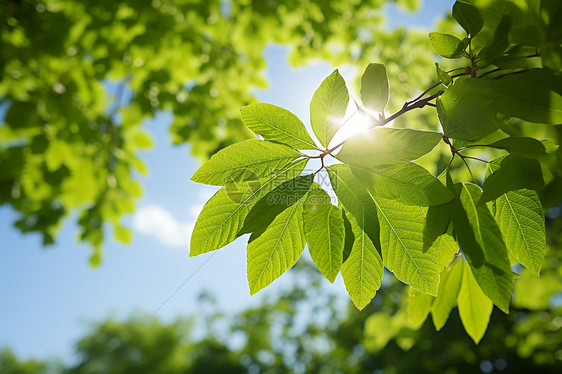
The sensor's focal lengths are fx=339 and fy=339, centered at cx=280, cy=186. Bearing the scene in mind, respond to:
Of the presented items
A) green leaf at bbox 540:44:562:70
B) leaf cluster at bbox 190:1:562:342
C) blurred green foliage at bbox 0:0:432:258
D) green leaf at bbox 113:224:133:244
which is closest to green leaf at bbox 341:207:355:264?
leaf cluster at bbox 190:1:562:342

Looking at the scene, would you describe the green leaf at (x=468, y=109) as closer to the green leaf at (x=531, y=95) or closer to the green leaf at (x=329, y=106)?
the green leaf at (x=531, y=95)

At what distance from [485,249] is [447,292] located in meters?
0.28

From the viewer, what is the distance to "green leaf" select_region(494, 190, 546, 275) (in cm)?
66

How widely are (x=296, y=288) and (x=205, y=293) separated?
3.52 metres

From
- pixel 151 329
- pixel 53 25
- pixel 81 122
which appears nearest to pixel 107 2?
pixel 53 25

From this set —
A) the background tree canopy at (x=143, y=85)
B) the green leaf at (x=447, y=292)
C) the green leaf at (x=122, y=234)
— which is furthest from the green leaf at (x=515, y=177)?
the green leaf at (x=122, y=234)

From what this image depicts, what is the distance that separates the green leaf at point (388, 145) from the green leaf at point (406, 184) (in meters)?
0.03

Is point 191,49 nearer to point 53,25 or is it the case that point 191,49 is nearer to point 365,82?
point 53,25

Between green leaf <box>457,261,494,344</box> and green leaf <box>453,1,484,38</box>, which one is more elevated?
green leaf <box>453,1,484,38</box>

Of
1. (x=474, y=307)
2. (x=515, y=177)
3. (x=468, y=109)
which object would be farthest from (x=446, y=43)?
(x=474, y=307)

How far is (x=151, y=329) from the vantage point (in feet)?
80.9

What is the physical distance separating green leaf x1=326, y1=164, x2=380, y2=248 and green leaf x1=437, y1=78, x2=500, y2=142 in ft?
0.60

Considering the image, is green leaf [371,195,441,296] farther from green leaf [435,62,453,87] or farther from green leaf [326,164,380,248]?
green leaf [435,62,453,87]

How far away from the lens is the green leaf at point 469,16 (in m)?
0.62
